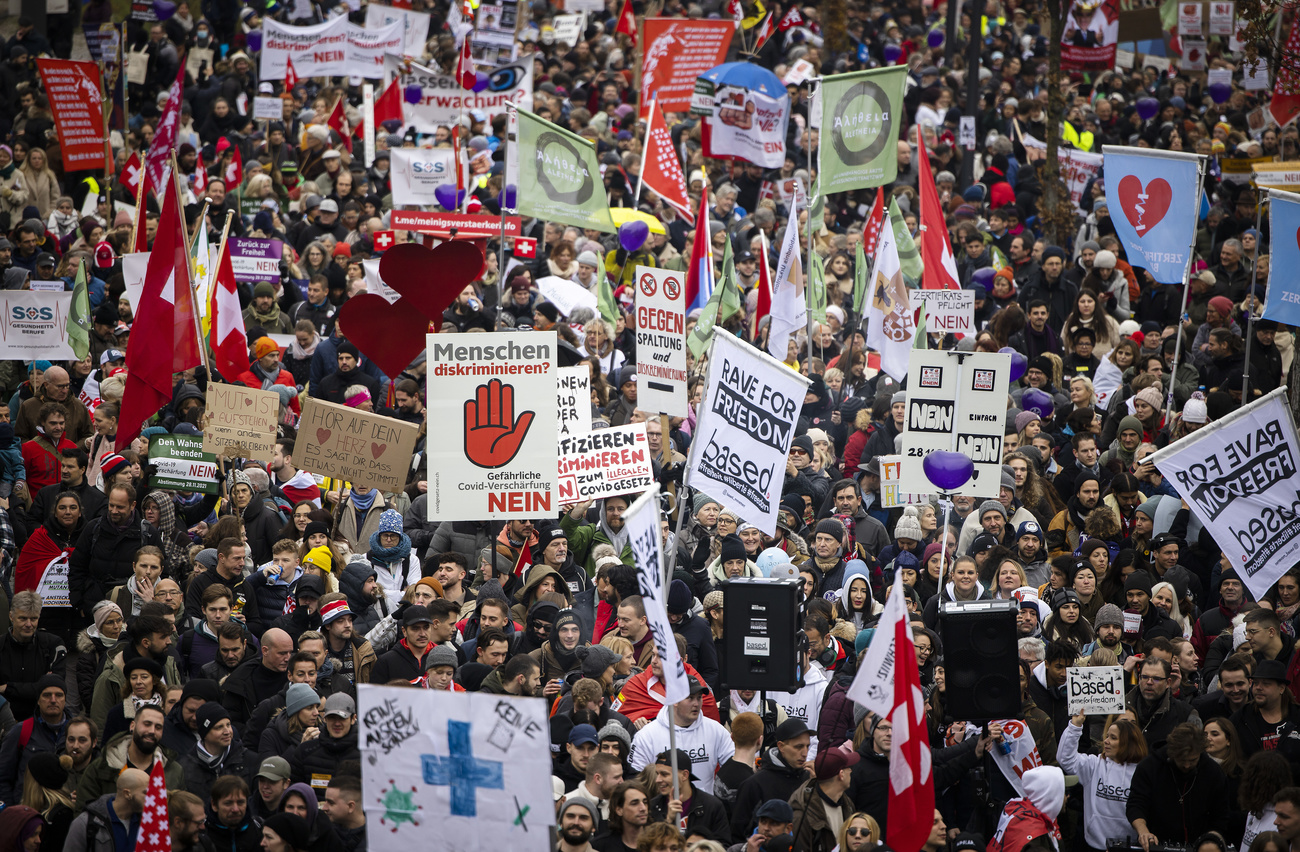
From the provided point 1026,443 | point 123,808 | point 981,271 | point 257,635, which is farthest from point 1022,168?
point 123,808

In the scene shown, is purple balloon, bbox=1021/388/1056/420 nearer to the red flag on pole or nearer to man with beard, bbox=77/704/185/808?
the red flag on pole

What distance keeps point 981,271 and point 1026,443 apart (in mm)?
4694

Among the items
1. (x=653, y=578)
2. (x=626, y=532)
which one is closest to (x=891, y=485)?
(x=626, y=532)

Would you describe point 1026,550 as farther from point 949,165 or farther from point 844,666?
point 949,165

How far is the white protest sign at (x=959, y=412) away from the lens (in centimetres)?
1014

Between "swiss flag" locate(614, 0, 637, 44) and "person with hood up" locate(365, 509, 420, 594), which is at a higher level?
"swiss flag" locate(614, 0, 637, 44)

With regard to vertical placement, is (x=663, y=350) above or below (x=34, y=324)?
above

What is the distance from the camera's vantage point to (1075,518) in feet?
38.6

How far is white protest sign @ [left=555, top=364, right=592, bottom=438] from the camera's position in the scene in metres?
11.1

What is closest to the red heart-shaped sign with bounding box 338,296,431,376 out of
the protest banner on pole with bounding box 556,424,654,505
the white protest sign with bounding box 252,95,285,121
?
the protest banner on pole with bounding box 556,424,654,505

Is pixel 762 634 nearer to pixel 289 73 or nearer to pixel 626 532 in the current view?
pixel 626 532

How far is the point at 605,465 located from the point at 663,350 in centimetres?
149

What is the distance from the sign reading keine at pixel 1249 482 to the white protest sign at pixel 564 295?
25.6ft

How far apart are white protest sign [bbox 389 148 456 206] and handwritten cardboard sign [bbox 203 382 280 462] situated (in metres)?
7.29
